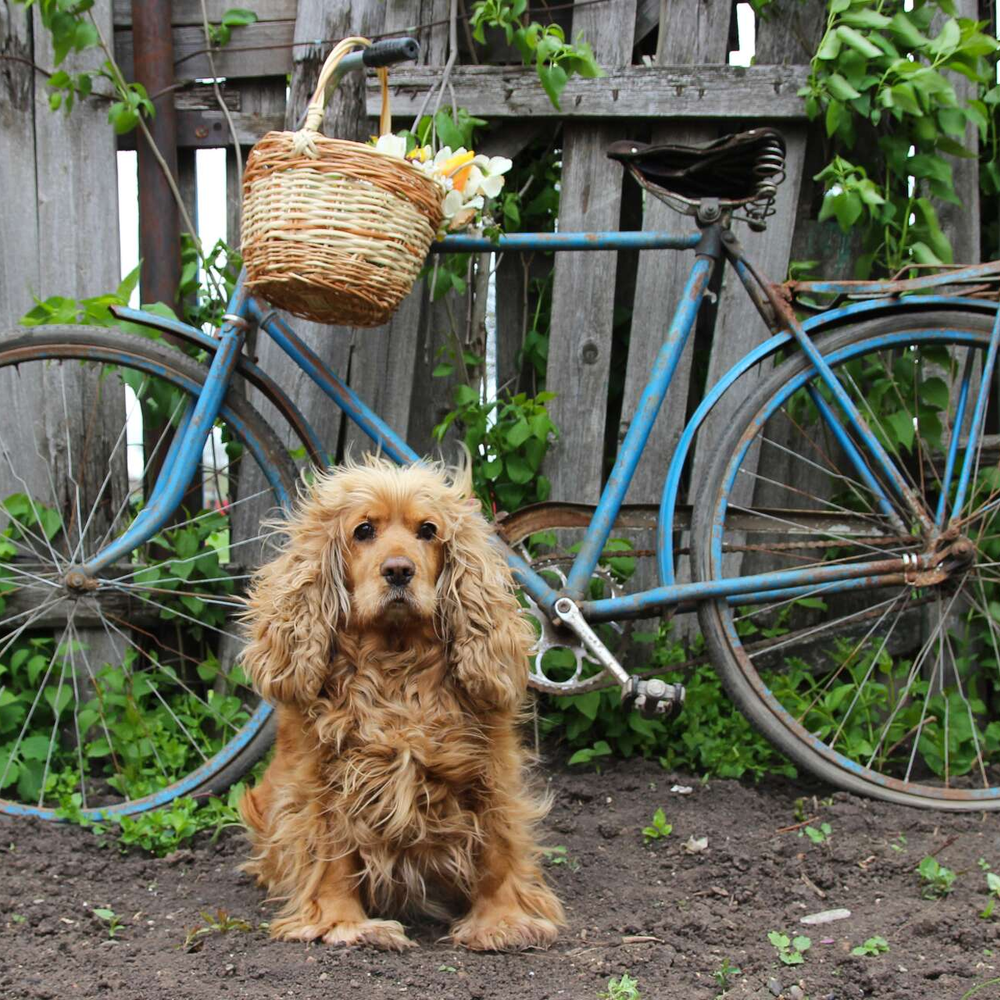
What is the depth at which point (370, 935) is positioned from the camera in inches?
89.1

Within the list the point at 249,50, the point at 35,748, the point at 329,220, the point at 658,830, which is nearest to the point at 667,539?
the point at 658,830

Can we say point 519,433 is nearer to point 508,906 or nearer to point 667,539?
point 667,539

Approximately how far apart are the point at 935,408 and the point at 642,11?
1514mm

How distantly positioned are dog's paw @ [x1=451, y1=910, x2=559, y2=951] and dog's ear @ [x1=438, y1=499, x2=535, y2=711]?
0.43 metres

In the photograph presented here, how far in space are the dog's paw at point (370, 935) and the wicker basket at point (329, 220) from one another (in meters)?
1.34

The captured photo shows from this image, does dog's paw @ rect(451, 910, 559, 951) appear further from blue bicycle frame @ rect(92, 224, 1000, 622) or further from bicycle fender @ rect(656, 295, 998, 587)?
bicycle fender @ rect(656, 295, 998, 587)

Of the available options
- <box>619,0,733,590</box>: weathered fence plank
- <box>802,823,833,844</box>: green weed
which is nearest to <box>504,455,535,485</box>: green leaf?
<box>619,0,733,590</box>: weathered fence plank

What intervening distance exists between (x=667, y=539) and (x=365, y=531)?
0.96 metres

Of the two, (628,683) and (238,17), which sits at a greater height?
(238,17)

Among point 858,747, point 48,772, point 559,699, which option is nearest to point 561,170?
point 559,699

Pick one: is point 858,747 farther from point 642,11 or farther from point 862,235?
point 642,11

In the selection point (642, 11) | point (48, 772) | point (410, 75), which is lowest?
point (48, 772)

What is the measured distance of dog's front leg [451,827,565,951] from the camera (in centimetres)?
228

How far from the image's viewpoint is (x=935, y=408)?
338cm
